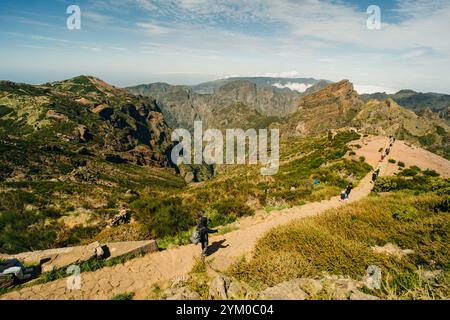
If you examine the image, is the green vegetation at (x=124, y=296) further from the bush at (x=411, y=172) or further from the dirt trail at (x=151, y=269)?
the bush at (x=411, y=172)

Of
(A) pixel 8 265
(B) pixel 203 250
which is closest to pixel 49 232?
(A) pixel 8 265

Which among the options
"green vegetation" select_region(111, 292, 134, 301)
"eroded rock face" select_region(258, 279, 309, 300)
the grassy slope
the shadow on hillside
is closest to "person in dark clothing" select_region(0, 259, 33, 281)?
"green vegetation" select_region(111, 292, 134, 301)

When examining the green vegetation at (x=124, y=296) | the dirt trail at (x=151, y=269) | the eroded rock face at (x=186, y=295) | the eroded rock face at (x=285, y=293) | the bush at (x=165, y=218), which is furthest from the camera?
the bush at (x=165, y=218)

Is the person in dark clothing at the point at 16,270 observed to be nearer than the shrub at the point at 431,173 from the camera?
Yes

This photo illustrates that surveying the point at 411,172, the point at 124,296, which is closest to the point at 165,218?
the point at 124,296

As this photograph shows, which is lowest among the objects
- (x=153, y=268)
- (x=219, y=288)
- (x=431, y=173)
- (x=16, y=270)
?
(x=153, y=268)

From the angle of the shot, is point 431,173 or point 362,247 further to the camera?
point 431,173

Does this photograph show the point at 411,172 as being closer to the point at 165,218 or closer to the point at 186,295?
the point at 165,218

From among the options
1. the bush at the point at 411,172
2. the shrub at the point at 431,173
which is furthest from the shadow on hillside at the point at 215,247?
the shrub at the point at 431,173

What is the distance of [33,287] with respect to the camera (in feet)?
29.7

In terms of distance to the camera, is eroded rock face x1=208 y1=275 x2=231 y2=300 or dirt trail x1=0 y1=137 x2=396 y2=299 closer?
eroded rock face x1=208 y1=275 x2=231 y2=300

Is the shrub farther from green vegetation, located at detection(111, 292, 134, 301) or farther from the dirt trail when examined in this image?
green vegetation, located at detection(111, 292, 134, 301)

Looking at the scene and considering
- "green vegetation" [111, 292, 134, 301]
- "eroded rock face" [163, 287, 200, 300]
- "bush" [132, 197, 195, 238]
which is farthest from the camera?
"bush" [132, 197, 195, 238]

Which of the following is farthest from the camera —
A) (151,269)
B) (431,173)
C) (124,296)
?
(431,173)
